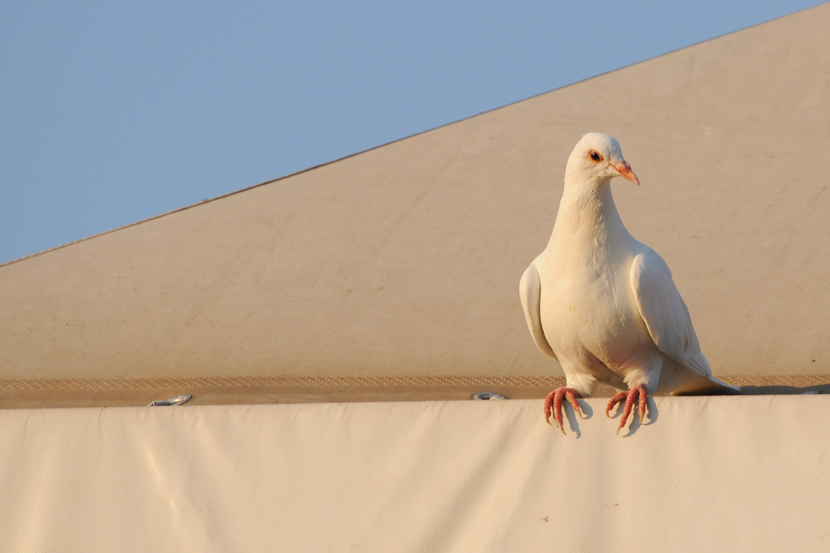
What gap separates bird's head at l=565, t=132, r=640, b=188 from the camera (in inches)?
78.8

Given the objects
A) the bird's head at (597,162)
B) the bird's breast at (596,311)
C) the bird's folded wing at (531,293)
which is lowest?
the bird's breast at (596,311)

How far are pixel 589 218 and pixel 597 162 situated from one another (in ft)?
0.47

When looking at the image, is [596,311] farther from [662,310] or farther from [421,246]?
[421,246]

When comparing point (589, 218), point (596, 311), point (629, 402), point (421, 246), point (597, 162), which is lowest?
point (629, 402)

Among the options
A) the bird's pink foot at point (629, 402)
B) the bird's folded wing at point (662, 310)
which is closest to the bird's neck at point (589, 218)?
the bird's folded wing at point (662, 310)

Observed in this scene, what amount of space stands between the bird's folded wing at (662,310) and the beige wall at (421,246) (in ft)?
5.08

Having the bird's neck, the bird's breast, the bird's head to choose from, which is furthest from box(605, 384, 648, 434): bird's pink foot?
the bird's head

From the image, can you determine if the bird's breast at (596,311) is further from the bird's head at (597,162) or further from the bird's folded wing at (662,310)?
the bird's head at (597,162)

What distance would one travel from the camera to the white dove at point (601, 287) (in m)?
2.01

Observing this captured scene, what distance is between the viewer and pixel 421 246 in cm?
382

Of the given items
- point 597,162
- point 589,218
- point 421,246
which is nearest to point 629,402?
point 589,218

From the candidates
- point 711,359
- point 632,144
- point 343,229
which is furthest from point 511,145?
point 711,359

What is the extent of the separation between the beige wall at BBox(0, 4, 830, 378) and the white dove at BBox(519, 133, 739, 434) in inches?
63.6

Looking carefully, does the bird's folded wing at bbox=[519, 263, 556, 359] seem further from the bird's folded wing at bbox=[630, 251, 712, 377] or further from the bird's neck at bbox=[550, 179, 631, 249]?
the bird's folded wing at bbox=[630, 251, 712, 377]
